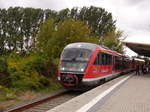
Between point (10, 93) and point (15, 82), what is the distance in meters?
1.77

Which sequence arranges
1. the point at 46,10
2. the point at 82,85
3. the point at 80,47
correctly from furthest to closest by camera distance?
the point at 46,10 → the point at 80,47 → the point at 82,85

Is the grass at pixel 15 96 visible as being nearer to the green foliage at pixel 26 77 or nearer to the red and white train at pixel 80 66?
the green foliage at pixel 26 77

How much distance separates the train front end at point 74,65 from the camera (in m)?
12.7

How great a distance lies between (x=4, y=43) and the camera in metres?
47.4

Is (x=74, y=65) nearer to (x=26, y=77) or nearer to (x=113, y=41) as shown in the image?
(x=26, y=77)

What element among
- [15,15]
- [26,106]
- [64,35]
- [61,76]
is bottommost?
[26,106]

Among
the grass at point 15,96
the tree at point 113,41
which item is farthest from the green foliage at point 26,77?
the tree at point 113,41

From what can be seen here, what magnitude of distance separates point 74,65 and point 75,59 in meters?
0.43

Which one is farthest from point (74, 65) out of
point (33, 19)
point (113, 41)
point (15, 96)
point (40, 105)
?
point (33, 19)

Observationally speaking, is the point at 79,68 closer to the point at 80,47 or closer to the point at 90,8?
the point at 80,47

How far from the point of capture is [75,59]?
1337 cm

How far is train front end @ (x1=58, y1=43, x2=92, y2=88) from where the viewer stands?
1273 cm

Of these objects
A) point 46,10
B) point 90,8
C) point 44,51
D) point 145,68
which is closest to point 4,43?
point 46,10

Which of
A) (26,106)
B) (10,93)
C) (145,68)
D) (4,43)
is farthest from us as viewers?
(4,43)
